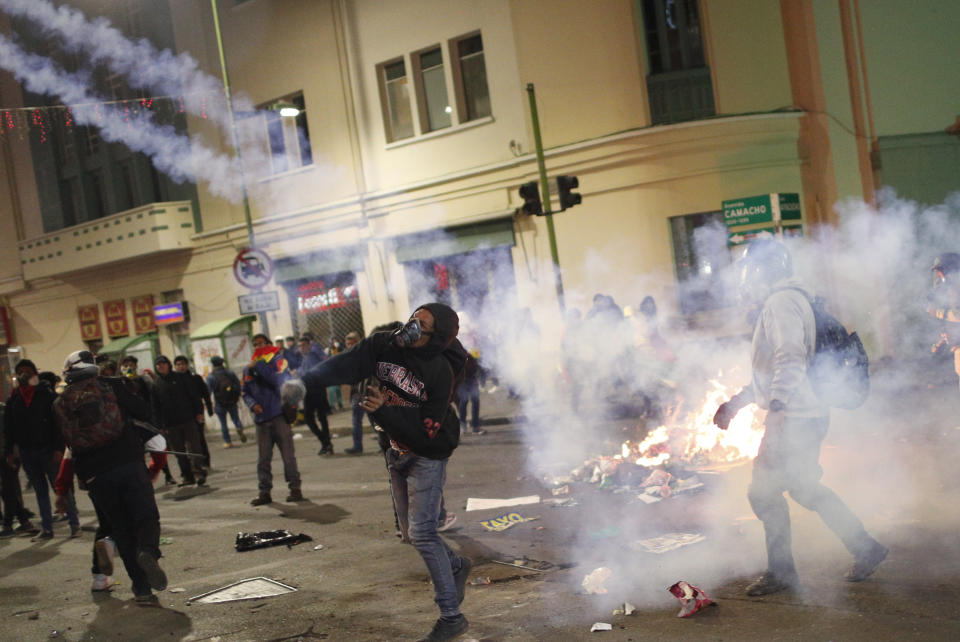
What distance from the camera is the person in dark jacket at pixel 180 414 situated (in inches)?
439

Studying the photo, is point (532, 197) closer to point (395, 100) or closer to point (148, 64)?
point (395, 100)

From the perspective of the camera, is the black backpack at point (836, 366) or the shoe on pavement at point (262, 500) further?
the shoe on pavement at point (262, 500)

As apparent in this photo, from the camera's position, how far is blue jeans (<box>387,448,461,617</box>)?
4414 millimetres

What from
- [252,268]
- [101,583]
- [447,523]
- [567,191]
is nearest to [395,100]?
[252,268]

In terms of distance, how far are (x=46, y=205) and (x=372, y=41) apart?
45.7ft

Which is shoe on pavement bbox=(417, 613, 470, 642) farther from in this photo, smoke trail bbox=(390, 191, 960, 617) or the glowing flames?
the glowing flames

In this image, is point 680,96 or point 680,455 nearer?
point 680,455

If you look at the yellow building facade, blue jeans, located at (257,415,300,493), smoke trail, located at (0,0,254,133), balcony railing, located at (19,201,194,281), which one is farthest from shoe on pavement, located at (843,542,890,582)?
balcony railing, located at (19,201,194,281)

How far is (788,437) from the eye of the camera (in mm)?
4395

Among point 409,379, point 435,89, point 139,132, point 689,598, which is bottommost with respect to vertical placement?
point 689,598

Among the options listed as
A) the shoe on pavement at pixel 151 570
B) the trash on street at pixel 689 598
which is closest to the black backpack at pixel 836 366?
the trash on street at pixel 689 598

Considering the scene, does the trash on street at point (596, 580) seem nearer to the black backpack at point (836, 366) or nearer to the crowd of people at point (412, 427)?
the crowd of people at point (412, 427)

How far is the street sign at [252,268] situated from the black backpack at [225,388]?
5.27ft

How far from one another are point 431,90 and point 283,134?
Answer: 388cm
